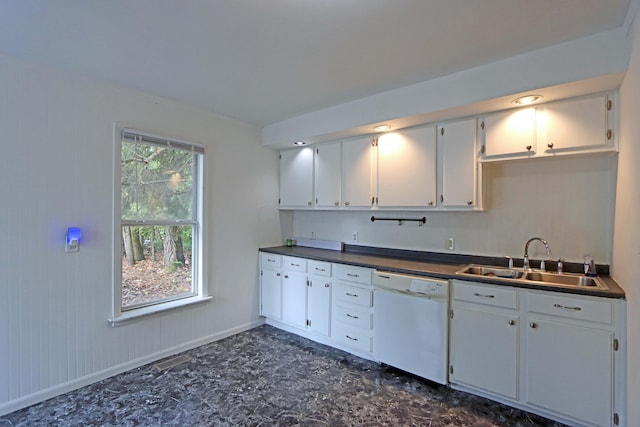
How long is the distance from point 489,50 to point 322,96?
1391 mm

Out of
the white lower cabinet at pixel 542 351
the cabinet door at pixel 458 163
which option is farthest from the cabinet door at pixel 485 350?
the cabinet door at pixel 458 163

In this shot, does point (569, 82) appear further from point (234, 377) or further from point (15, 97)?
point (15, 97)

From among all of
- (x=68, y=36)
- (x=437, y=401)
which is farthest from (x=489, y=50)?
(x=68, y=36)

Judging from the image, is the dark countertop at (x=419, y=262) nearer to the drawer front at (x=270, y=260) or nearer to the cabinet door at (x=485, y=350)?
the drawer front at (x=270, y=260)

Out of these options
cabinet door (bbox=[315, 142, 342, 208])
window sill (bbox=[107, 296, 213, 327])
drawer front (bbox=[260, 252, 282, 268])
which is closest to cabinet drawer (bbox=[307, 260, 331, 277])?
drawer front (bbox=[260, 252, 282, 268])

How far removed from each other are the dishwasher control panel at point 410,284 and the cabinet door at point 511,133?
1.12 metres

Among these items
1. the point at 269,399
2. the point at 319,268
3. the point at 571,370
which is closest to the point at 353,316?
the point at 319,268

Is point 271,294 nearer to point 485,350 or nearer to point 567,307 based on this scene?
point 485,350

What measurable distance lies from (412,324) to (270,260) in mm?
1872

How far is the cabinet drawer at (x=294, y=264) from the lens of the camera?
357 centimetres

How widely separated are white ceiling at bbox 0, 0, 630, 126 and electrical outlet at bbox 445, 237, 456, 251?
1504mm

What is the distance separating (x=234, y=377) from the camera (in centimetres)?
277

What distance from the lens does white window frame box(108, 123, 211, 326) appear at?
9.12 ft

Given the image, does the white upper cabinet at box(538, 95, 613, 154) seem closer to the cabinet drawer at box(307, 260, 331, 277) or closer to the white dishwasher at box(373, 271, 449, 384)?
the white dishwasher at box(373, 271, 449, 384)
